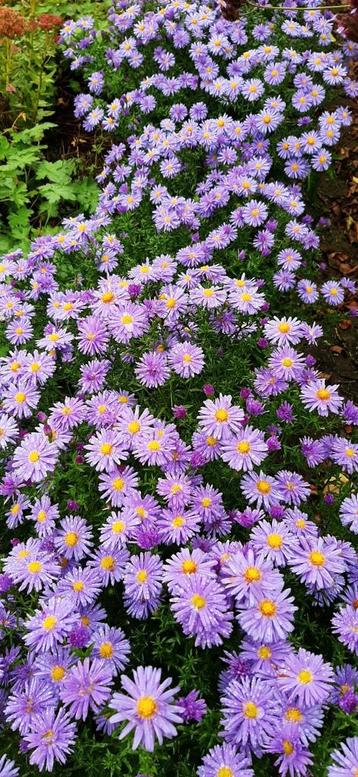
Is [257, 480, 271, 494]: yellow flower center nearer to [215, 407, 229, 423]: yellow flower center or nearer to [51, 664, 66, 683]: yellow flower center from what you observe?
[215, 407, 229, 423]: yellow flower center

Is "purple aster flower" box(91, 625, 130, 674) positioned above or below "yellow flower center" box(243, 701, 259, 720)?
below

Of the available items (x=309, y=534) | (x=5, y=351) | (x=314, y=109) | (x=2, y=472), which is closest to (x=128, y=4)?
(x=314, y=109)

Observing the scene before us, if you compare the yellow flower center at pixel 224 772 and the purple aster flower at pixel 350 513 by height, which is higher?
the purple aster flower at pixel 350 513

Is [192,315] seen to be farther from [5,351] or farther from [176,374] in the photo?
[5,351]

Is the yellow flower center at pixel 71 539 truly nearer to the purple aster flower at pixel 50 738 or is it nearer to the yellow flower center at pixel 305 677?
the purple aster flower at pixel 50 738

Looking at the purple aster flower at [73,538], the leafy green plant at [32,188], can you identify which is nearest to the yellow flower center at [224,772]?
the purple aster flower at [73,538]

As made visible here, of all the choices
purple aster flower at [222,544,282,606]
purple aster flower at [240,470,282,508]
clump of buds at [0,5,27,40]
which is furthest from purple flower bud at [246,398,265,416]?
clump of buds at [0,5,27,40]
